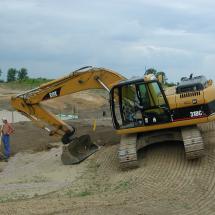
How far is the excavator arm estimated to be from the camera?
15.5 meters

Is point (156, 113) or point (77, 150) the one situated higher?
point (156, 113)

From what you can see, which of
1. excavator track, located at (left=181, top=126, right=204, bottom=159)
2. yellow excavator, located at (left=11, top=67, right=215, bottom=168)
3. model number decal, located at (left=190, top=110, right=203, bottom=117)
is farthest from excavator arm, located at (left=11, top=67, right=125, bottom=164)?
excavator track, located at (left=181, top=126, right=204, bottom=159)

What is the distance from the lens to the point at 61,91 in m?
15.8

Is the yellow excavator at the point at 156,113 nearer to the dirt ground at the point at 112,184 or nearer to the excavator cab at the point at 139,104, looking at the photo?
the excavator cab at the point at 139,104

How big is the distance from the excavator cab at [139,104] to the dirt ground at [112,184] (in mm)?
927

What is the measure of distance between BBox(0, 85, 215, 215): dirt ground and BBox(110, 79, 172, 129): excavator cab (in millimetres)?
927

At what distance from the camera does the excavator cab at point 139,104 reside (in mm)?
13148

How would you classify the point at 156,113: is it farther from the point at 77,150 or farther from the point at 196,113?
the point at 77,150

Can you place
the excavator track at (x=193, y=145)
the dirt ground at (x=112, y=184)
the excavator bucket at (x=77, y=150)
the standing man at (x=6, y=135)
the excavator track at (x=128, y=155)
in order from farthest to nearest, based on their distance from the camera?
the standing man at (x=6, y=135)
the excavator bucket at (x=77, y=150)
the excavator track at (x=128, y=155)
the excavator track at (x=193, y=145)
the dirt ground at (x=112, y=184)

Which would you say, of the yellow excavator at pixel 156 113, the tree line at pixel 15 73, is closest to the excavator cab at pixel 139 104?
the yellow excavator at pixel 156 113

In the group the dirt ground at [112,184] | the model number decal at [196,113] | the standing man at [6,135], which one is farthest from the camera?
the standing man at [6,135]

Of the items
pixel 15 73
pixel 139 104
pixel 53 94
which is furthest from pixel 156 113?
pixel 15 73

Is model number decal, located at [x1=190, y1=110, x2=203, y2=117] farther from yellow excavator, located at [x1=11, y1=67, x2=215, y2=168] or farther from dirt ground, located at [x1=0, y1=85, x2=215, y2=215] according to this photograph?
dirt ground, located at [x1=0, y1=85, x2=215, y2=215]

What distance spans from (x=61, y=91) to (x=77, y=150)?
1.88 meters
